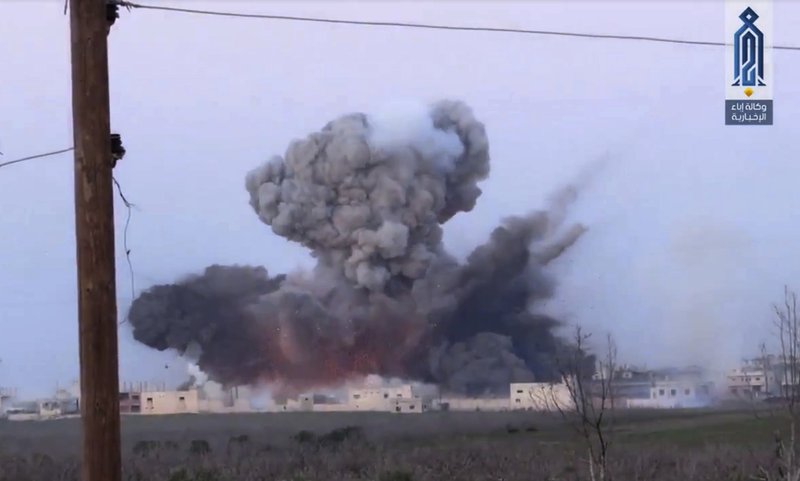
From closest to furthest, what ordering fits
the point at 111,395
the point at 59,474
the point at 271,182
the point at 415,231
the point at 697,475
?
the point at 111,395
the point at 697,475
the point at 59,474
the point at 271,182
the point at 415,231

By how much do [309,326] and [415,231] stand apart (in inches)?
139

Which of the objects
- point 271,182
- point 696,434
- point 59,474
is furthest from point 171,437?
point 696,434

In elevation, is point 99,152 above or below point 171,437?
above

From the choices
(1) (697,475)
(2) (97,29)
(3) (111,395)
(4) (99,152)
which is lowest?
(1) (697,475)

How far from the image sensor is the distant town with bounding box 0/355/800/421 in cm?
2327

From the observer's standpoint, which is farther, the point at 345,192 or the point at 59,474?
the point at 345,192

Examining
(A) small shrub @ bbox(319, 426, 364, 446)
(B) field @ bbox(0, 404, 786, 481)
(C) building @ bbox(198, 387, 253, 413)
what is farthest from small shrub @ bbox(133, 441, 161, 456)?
(A) small shrub @ bbox(319, 426, 364, 446)

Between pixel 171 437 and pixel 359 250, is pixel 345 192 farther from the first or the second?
pixel 171 437

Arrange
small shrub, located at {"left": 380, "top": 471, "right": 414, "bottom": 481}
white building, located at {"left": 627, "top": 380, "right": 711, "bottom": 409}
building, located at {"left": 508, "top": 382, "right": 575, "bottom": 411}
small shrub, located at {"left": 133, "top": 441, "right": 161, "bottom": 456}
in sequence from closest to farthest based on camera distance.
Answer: small shrub, located at {"left": 380, "top": 471, "right": 414, "bottom": 481} → small shrub, located at {"left": 133, "top": 441, "right": 161, "bottom": 456} → building, located at {"left": 508, "top": 382, "right": 575, "bottom": 411} → white building, located at {"left": 627, "top": 380, "right": 711, "bottom": 409}

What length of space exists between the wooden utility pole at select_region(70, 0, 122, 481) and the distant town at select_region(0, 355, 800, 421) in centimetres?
1613

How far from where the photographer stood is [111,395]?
722 cm

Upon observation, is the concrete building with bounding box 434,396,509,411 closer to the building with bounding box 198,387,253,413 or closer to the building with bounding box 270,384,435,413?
the building with bounding box 270,384,435,413

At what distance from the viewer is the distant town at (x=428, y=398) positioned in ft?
76.3

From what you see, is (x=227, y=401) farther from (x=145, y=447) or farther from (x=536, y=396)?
(x=536, y=396)
